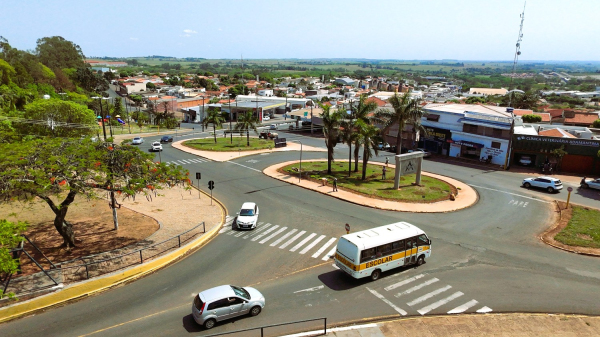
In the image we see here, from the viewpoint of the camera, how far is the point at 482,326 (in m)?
17.2

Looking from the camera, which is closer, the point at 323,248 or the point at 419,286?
the point at 419,286

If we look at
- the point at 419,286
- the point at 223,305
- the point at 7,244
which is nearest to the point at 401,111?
the point at 419,286

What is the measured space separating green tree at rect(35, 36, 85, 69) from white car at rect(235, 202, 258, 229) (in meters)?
115

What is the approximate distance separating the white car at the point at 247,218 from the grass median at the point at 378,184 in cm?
1261

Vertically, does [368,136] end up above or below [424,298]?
above

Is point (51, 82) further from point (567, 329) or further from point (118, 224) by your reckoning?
point (567, 329)

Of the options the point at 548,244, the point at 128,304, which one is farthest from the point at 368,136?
the point at 128,304

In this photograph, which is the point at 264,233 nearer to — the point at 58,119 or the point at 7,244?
the point at 7,244

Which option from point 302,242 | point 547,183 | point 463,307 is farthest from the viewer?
point 547,183

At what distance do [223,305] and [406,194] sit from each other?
1009 inches

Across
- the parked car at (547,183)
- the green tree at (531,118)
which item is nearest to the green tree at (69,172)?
the parked car at (547,183)

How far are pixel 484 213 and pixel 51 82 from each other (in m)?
97.5

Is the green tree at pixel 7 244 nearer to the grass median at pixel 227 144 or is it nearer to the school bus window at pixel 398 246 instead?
the school bus window at pixel 398 246

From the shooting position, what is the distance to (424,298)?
761 inches
